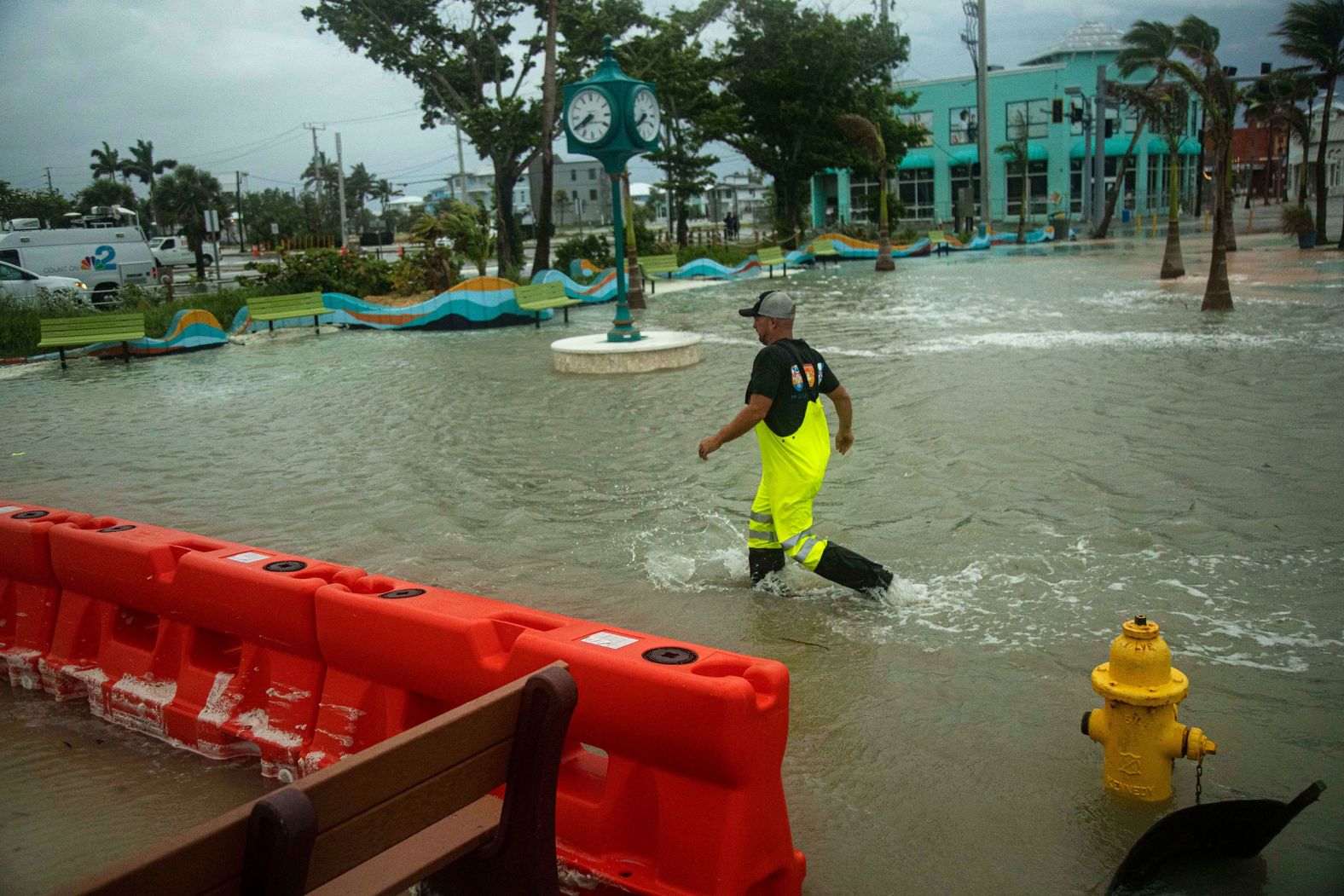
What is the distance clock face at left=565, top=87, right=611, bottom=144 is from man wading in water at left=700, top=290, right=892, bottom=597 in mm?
10476

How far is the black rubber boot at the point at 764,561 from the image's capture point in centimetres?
603

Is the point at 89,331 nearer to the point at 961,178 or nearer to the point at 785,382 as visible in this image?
the point at 785,382

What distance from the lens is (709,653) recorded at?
3266mm

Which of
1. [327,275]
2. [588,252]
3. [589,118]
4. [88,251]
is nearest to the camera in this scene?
[589,118]

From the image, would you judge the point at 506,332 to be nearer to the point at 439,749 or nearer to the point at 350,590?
the point at 350,590

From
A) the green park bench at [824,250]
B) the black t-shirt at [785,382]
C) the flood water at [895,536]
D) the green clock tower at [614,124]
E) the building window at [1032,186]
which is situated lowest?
the flood water at [895,536]

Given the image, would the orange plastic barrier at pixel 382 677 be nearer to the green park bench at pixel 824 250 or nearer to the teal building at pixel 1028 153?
the green park bench at pixel 824 250

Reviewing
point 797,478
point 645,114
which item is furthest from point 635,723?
point 645,114

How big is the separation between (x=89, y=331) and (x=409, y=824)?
60.9 feet

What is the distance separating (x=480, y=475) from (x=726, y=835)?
6501 mm

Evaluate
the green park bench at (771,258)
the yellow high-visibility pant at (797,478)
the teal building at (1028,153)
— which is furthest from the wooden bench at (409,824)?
the teal building at (1028,153)

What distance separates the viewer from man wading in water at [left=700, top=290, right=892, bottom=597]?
18.0ft

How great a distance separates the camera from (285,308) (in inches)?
822

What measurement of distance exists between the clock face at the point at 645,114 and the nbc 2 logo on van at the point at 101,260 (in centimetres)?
2137
